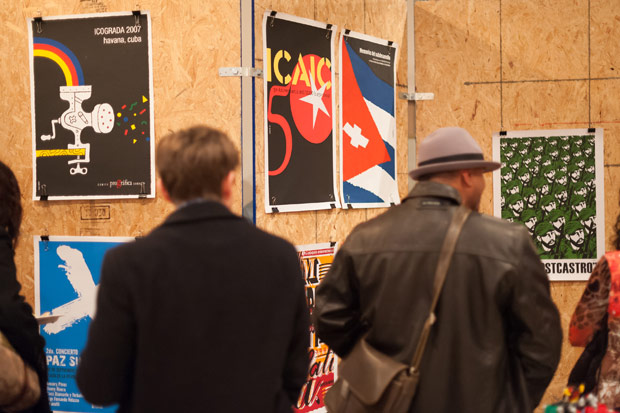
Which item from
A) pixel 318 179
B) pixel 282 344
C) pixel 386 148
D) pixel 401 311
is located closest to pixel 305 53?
pixel 318 179

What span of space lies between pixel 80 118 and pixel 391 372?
→ 2267mm

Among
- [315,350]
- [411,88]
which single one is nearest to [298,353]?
[315,350]

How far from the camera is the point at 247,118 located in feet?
11.7

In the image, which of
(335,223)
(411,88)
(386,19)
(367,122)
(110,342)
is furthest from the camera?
(411,88)

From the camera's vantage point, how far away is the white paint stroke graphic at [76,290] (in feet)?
12.2

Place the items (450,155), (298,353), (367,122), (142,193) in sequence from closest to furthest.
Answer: (298,353)
(450,155)
(142,193)
(367,122)

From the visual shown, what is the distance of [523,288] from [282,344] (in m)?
0.86

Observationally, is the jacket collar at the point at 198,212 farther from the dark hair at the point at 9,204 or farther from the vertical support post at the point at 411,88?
the vertical support post at the point at 411,88

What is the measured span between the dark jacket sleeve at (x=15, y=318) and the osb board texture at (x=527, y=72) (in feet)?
10.2

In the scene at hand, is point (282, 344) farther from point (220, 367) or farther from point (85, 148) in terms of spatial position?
point (85, 148)

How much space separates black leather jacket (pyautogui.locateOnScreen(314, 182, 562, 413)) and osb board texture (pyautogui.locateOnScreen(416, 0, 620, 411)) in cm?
266

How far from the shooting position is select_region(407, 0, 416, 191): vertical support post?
16.1ft

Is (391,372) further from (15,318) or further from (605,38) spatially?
(605,38)

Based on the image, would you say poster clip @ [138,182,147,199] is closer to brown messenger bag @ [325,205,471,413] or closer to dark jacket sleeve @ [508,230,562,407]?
brown messenger bag @ [325,205,471,413]
